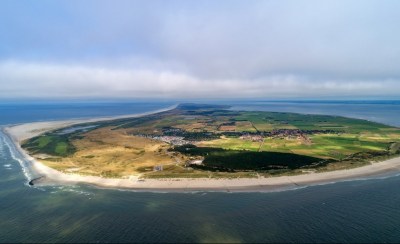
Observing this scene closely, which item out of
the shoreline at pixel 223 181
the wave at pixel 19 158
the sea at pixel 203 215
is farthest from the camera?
the wave at pixel 19 158

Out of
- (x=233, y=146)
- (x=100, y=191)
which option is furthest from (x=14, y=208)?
(x=233, y=146)

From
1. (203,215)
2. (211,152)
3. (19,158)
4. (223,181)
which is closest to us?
(203,215)

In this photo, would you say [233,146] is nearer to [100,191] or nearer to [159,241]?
[100,191]

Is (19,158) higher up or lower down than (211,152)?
lower down

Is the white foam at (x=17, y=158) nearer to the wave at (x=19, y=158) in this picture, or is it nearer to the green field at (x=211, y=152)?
the wave at (x=19, y=158)

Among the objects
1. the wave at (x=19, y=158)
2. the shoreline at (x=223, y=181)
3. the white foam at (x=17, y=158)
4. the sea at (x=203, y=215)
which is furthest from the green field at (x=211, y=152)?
the sea at (x=203, y=215)

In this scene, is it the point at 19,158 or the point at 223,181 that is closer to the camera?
the point at 223,181

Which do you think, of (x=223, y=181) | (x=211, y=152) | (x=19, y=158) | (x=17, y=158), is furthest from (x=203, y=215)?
(x=17, y=158)

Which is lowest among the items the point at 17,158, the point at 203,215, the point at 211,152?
the point at 17,158

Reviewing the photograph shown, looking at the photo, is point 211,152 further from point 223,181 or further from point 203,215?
point 203,215
